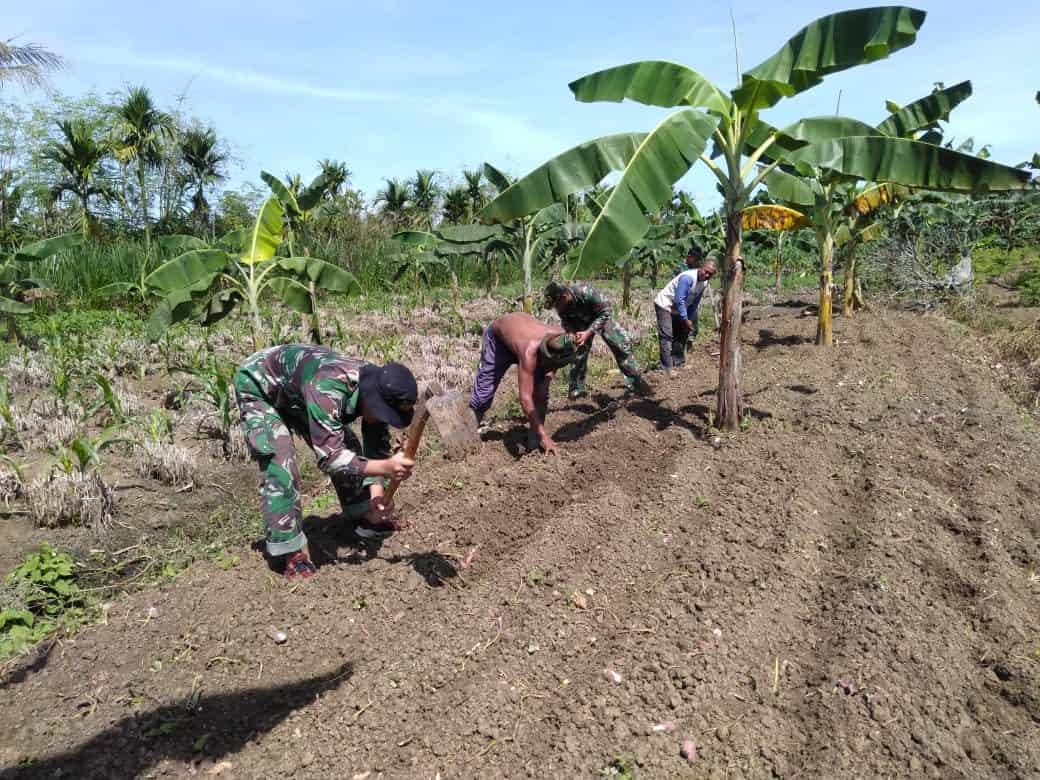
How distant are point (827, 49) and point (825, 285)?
4588 millimetres

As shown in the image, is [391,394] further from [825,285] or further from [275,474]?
[825,285]

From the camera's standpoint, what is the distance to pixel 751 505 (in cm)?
453

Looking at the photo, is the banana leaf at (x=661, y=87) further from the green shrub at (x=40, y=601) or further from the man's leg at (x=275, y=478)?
the green shrub at (x=40, y=601)

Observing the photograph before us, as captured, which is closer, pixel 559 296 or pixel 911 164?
pixel 911 164

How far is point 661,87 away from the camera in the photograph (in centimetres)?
522

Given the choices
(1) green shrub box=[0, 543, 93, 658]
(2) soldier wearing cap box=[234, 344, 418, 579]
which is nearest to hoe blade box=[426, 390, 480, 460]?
(2) soldier wearing cap box=[234, 344, 418, 579]

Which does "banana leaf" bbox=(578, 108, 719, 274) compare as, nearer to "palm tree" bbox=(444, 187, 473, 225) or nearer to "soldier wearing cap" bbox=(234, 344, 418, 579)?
"soldier wearing cap" bbox=(234, 344, 418, 579)

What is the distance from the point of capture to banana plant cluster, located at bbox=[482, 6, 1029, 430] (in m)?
4.55

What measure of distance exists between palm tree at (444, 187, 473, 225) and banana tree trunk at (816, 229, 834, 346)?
18.5 meters

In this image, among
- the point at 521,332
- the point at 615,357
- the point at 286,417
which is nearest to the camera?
the point at 286,417

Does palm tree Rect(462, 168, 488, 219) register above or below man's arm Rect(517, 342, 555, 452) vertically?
above

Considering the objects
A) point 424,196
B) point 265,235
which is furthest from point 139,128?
point 265,235

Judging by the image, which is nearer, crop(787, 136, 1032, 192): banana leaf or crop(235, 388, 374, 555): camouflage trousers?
crop(235, 388, 374, 555): camouflage trousers

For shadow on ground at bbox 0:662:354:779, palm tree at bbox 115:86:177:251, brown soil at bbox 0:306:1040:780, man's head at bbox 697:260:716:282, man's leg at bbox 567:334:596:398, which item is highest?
palm tree at bbox 115:86:177:251
